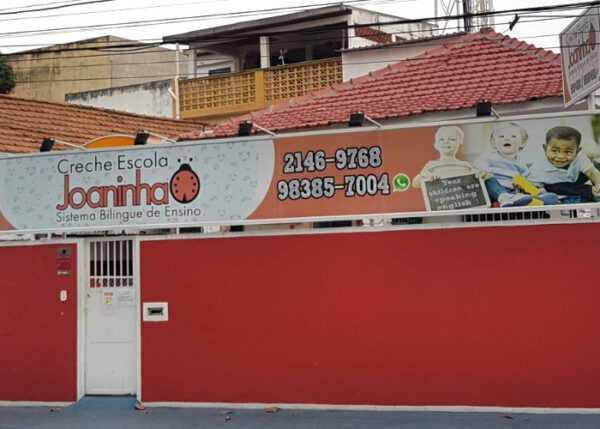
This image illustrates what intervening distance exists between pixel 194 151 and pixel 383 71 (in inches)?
209

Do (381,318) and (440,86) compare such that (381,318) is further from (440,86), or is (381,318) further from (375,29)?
(375,29)

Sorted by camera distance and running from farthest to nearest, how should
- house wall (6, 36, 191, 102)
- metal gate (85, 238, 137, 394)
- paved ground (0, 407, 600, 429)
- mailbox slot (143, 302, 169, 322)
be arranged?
house wall (6, 36, 191, 102) → metal gate (85, 238, 137, 394) → mailbox slot (143, 302, 169, 322) → paved ground (0, 407, 600, 429)

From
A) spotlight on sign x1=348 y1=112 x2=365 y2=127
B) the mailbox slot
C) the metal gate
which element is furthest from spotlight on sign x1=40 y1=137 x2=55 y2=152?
spotlight on sign x1=348 y1=112 x2=365 y2=127

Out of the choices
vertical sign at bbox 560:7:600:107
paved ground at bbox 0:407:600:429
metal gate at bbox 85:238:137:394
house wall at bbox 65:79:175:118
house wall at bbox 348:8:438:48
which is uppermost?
house wall at bbox 348:8:438:48

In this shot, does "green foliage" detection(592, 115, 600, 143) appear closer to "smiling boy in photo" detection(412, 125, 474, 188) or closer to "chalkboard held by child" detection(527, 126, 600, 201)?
"chalkboard held by child" detection(527, 126, 600, 201)

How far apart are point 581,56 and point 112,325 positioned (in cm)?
758

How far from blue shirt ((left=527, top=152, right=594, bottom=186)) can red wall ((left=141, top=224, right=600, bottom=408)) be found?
0.62 m

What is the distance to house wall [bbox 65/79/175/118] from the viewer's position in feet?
83.7

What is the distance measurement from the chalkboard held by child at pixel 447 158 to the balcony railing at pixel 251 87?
11.1 metres

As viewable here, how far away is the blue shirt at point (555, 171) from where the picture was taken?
10.0 meters

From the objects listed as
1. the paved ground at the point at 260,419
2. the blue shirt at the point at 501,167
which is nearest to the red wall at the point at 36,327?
the paved ground at the point at 260,419

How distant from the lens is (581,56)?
414 inches

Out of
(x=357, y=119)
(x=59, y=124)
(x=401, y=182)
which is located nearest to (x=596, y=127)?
(x=401, y=182)

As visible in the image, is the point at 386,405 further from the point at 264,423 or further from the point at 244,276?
the point at 244,276
